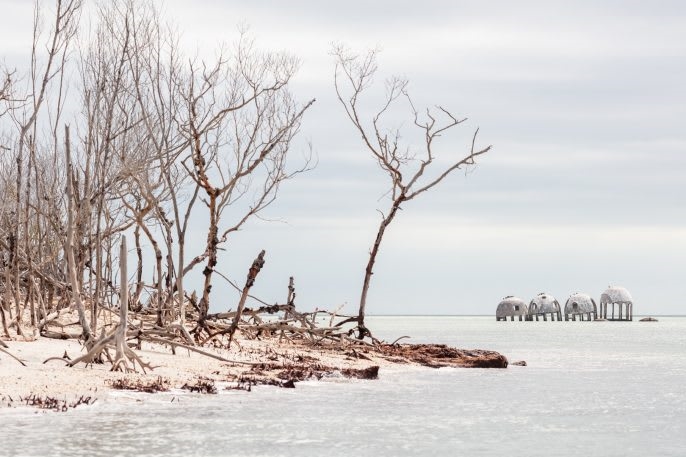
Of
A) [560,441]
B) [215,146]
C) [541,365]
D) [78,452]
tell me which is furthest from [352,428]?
[541,365]

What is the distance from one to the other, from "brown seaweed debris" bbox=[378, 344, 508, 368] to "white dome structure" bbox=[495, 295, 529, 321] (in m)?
93.8

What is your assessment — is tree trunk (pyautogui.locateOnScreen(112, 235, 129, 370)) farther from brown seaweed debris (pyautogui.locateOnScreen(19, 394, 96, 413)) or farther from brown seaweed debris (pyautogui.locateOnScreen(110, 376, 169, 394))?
brown seaweed debris (pyautogui.locateOnScreen(19, 394, 96, 413))

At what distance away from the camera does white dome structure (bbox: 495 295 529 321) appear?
396 ft

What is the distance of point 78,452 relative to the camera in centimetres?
1136

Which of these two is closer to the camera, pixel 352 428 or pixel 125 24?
pixel 352 428

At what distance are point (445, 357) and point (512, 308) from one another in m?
95.7

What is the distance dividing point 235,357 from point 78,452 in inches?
430

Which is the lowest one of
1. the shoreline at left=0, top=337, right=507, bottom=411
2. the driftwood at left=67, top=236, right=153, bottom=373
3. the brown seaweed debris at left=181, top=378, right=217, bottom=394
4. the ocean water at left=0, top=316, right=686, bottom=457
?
the ocean water at left=0, top=316, right=686, bottom=457

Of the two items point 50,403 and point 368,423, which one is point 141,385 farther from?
point 368,423

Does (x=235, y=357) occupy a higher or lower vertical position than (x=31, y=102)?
lower

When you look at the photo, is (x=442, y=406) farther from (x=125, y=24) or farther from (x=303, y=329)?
(x=125, y=24)

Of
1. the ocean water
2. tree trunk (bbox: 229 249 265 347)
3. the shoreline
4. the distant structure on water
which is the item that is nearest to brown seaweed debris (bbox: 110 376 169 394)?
the shoreline

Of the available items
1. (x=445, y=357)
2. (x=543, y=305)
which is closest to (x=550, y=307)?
(x=543, y=305)

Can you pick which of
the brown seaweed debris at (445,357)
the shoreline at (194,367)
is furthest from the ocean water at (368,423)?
the brown seaweed debris at (445,357)
